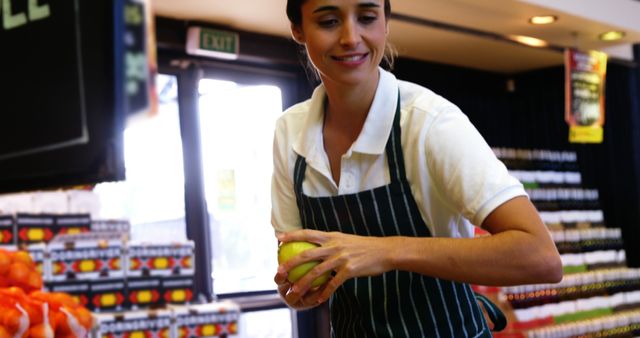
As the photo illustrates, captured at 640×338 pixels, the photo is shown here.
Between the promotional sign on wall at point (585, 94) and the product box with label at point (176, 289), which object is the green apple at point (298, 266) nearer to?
the product box with label at point (176, 289)

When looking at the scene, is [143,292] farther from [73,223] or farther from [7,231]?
[7,231]

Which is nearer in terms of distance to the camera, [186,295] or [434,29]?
[186,295]

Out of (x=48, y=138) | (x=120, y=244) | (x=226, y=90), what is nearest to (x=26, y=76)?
(x=48, y=138)

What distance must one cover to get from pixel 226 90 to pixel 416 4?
1.33 m

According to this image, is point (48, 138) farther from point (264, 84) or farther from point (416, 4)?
point (264, 84)

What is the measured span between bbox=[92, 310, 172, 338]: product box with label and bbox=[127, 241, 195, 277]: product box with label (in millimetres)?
207

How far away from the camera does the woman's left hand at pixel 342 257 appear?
4.57 feet

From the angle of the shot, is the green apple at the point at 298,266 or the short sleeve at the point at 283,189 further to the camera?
the short sleeve at the point at 283,189

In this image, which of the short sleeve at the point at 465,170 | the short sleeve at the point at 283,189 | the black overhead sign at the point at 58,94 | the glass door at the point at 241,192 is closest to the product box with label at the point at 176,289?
the glass door at the point at 241,192

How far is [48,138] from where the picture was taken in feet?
3.14

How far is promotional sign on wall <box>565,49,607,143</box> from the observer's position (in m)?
6.20

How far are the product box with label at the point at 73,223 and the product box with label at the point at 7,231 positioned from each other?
0.20m

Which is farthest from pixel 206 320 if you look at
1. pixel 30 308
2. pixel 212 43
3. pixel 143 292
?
pixel 30 308

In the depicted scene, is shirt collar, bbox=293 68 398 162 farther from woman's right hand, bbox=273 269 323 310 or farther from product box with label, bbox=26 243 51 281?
product box with label, bbox=26 243 51 281
